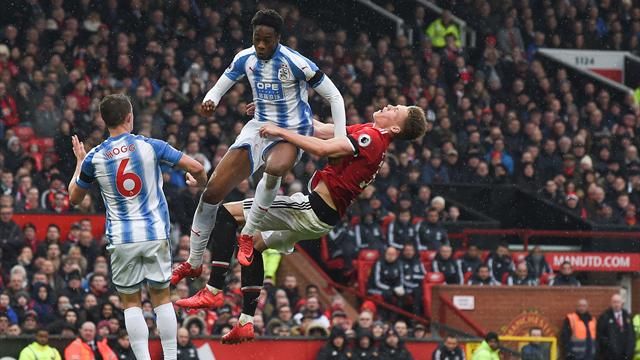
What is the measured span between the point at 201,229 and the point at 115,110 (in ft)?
4.78

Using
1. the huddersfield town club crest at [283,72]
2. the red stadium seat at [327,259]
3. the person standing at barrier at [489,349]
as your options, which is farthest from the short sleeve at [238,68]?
the red stadium seat at [327,259]

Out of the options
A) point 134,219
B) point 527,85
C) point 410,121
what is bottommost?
point 134,219

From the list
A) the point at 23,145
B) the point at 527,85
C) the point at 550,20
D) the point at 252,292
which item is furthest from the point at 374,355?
the point at 550,20

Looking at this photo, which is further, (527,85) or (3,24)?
(527,85)

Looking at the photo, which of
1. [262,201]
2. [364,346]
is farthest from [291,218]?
[364,346]

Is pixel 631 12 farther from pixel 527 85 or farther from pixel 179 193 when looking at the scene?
pixel 179 193

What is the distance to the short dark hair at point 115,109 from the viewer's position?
1080cm

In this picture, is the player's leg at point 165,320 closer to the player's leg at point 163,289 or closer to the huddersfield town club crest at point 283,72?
the player's leg at point 163,289

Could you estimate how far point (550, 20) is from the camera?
30.3 meters

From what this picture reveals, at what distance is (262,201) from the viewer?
11.5 meters

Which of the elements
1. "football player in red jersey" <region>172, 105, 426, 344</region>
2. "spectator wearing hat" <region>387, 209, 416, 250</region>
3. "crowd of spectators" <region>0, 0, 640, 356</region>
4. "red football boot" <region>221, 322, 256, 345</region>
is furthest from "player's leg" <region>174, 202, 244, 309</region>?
"spectator wearing hat" <region>387, 209, 416, 250</region>

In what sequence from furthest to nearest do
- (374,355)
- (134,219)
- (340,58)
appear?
(340,58), (374,355), (134,219)

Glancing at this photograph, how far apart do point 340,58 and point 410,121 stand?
14088 mm

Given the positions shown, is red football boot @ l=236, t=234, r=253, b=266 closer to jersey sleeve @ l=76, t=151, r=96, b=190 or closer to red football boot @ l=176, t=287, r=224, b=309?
red football boot @ l=176, t=287, r=224, b=309
